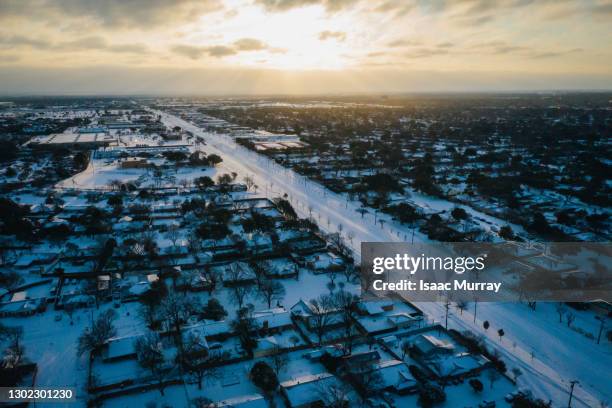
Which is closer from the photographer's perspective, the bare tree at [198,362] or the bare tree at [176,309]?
the bare tree at [198,362]

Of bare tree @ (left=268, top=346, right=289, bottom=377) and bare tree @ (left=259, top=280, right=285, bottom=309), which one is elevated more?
bare tree @ (left=259, top=280, right=285, bottom=309)

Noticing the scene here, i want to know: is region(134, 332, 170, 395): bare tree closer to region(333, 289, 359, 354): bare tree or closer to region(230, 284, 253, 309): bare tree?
region(230, 284, 253, 309): bare tree

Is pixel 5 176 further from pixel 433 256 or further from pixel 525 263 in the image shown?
pixel 525 263

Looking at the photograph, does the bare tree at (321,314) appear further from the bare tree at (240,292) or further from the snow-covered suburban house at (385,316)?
the bare tree at (240,292)

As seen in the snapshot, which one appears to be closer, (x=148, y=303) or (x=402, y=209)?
(x=148, y=303)

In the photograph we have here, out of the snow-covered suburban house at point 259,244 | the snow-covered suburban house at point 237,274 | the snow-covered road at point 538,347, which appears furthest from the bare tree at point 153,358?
the snow-covered road at point 538,347

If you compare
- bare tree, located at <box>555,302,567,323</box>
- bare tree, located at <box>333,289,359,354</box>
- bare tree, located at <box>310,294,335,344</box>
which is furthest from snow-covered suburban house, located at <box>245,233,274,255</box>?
bare tree, located at <box>555,302,567,323</box>

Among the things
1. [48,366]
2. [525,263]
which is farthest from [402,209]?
[48,366]

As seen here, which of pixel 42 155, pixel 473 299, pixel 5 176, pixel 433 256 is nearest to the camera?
pixel 473 299

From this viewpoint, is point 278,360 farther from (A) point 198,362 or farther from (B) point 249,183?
(B) point 249,183

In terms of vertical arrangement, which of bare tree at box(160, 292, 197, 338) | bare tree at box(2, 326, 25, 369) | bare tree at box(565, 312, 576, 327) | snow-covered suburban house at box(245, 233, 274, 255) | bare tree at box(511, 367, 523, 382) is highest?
snow-covered suburban house at box(245, 233, 274, 255)

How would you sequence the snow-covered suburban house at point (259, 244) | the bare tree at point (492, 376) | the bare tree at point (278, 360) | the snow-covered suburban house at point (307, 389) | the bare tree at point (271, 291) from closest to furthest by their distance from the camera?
the snow-covered suburban house at point (307, 389) → the bare tree at point (492, 376) → the bare tree at point (278, 360) → the bare tree at point (271, 291) → the snow-covered suburban house at point (259, 244)
